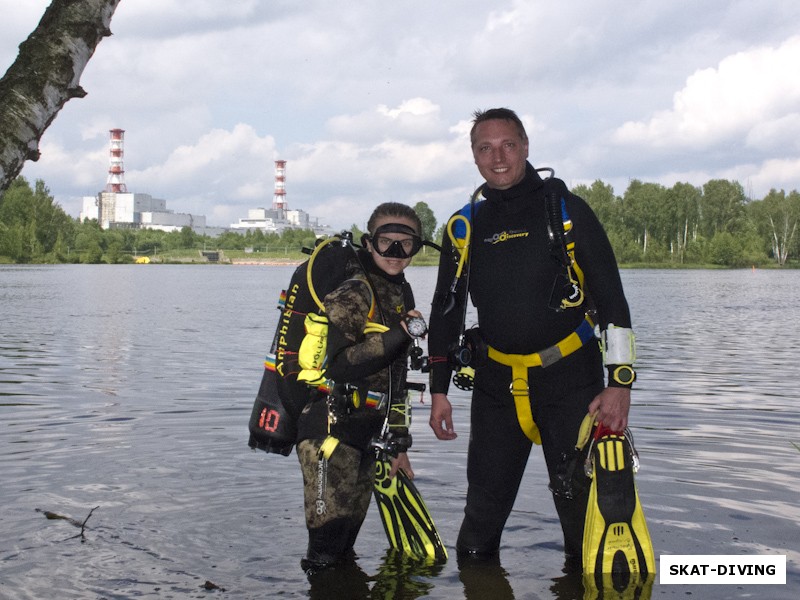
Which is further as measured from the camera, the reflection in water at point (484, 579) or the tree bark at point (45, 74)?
the reflection in water at point (484, 579)

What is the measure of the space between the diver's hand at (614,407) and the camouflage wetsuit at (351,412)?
3.55 feet

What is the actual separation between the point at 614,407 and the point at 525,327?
0.67 metres

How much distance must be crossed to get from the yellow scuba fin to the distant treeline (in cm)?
12337

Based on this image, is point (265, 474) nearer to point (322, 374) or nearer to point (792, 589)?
point (322, 374)

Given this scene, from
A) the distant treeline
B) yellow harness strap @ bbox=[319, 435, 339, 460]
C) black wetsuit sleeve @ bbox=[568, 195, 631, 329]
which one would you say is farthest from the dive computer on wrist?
the distant treeline

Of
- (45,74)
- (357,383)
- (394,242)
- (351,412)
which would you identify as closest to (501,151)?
(394,242)

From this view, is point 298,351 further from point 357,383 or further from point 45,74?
point 45,74

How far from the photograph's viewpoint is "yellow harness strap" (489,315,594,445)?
17.4ft

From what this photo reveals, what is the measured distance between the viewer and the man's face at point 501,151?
210 inches

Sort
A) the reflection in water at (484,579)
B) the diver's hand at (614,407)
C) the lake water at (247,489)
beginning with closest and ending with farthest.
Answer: the diver's hand at (614,407) < the reflection in water at (484,579) < the lake water at (247,489)

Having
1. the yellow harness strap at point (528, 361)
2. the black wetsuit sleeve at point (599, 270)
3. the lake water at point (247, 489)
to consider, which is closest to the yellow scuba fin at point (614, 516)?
the yellow harness strap at point (528, 361)

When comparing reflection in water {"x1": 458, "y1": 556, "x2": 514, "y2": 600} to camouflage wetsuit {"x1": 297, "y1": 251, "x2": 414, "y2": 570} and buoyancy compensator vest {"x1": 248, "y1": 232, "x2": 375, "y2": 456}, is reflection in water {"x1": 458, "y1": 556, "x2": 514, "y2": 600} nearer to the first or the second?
camouflage wetsuit {"x1": 297, "y1": 251, "x2": 414, "y2": 570}

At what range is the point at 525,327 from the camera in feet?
17.4

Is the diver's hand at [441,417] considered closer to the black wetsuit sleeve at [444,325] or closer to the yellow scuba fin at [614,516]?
the black wetsuit sleeve at [444,325]
